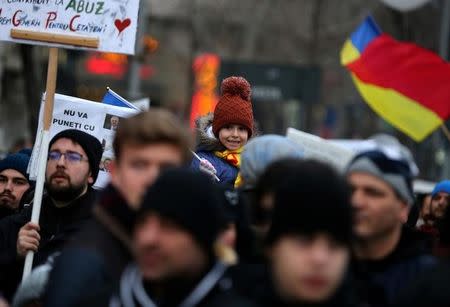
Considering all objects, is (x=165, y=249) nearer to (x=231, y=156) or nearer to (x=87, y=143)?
(x=87, y=143)

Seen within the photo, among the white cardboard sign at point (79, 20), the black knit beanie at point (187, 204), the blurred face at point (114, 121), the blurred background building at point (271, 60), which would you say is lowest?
the blurred background building at point (271, 60)

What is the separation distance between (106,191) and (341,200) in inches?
34.9

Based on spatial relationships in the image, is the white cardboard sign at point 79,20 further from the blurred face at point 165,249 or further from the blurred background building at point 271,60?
the blurred background building at point 271,60

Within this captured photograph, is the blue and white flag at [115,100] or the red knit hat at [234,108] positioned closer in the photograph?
the red knit hat at [234,108]

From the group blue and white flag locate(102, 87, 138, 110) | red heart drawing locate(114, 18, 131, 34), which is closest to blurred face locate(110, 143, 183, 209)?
red heart drawing locate(114, 18, 131, 34)

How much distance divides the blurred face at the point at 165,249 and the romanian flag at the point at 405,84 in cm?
771

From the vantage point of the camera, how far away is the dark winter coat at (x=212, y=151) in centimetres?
940

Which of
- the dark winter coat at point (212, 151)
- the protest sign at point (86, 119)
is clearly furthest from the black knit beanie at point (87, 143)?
the protest sign at point (86, 119)

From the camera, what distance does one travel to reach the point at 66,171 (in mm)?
8109

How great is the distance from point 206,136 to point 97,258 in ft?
15.0

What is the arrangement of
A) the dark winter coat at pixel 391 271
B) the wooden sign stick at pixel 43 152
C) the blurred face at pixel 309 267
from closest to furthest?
1. the blurred face at pixel 309 267
2. the dark winter coat at pixel 391 271
3. the wooden sign stick at pixel 43 152

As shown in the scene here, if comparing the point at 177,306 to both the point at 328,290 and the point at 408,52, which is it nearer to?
the point at 328,290

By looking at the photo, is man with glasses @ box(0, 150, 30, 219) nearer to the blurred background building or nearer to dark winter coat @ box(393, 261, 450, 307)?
dark winter coat @ box(393, 261, 450, 307)

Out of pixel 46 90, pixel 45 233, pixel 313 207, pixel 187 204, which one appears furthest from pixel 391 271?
pixel 46 90
